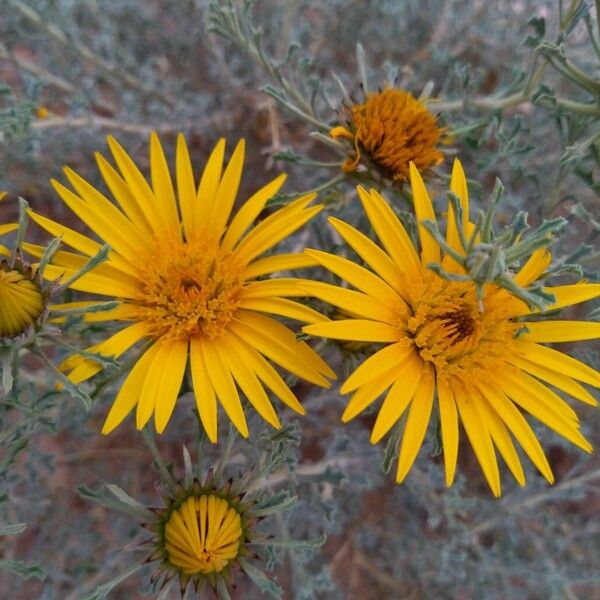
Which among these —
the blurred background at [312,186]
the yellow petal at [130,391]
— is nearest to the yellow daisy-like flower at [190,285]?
the yellow petal at [130,391]

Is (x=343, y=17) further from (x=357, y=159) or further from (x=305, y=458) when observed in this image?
(x=305, y=458)

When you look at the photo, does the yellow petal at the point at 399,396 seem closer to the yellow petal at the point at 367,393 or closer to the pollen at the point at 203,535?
the yellow petal at the point at 367,393

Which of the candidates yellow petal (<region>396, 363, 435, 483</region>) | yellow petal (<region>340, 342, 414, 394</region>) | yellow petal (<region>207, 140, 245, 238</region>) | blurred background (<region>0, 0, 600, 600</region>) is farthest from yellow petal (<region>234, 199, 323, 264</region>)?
blurred background (<region>0, 0, 600, 600</region>)

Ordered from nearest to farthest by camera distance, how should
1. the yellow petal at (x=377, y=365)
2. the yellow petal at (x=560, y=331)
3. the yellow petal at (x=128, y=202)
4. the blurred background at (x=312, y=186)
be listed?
the yellow petal at (x=377, y=365), the yellow petal at (x=560, y=331), the yellow petal at (x=128, y=202), the blurred background at (x=312, y=186)

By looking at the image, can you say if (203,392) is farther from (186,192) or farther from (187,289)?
(186,192)

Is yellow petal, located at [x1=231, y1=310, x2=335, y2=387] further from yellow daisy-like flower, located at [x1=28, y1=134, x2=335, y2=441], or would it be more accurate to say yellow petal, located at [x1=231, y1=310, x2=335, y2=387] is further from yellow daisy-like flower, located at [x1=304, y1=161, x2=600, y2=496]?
yellow daisy-like flower, located at [x1=304, y1=161, x2=600, y2=496]

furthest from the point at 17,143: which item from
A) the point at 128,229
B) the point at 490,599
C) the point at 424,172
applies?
the point at 490,599

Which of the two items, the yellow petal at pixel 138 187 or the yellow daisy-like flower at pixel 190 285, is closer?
the yellow daisy-like flower at pixel 190 285
